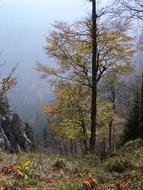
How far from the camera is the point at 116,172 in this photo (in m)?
12.3

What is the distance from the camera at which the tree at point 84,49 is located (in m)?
21.9

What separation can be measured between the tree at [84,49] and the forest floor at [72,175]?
892 centimetres

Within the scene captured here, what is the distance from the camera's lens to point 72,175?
11.5 m

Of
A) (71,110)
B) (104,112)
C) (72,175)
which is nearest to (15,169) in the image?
(72,175)

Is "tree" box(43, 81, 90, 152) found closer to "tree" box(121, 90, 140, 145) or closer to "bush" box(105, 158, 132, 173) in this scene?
"tree" box(121, 90, 140, 145)

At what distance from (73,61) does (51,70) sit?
1595mm

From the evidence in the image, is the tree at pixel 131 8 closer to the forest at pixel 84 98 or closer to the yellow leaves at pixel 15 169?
the forest at pixel 84 98

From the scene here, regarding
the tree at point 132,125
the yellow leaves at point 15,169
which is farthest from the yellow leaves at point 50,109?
the yellow leaves at point 15,169

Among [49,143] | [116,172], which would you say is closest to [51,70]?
[116,172]

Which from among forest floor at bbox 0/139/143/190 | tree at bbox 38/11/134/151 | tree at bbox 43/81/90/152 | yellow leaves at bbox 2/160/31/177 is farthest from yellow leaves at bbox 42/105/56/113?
yellow leaves at bbox 2/160/31/177

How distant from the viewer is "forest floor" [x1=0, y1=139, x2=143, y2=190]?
962 cm

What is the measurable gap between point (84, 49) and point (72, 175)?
12315 millimetres

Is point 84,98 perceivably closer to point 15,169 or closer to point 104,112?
point 104,112

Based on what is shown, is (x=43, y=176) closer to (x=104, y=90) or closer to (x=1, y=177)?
(x=1, y=177)
